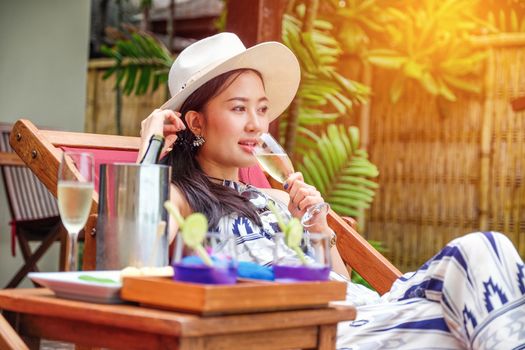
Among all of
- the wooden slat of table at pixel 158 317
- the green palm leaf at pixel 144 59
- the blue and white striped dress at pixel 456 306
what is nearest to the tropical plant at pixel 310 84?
the green palm leaf at pixel 144 59

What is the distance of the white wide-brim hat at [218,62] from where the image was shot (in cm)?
314

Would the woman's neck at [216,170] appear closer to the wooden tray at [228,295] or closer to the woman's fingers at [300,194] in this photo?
the woman's fingers at [300,194]

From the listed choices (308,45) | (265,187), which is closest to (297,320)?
(265,187)

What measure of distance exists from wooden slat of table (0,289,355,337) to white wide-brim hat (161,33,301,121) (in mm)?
1228

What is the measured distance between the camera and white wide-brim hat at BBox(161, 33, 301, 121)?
314cm

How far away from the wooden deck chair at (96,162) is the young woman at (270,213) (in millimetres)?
187

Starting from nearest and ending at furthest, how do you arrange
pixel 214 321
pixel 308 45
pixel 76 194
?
pixel 214 321 < pixel 76 194 < pixel 308 45

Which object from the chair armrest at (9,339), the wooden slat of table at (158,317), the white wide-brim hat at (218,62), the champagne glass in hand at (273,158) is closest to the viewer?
the wooden slat of table at (158,317)

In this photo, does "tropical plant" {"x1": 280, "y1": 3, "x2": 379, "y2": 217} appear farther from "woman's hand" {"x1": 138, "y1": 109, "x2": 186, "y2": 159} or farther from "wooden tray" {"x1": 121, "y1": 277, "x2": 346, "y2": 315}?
"wooden tray" {"x1": 121, "y1": 277, "x2": 346, "y2": 315}

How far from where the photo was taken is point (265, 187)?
145 inches

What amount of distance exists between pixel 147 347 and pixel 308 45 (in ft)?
13.3

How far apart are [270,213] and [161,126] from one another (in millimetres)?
483

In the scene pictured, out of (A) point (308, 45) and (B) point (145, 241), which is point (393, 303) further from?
(A) point (308, 45)

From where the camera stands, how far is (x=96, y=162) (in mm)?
3342
